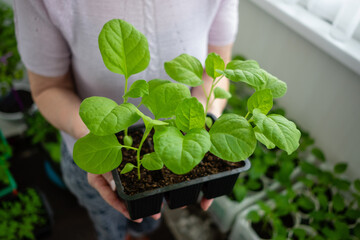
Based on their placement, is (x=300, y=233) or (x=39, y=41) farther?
(x=300, y=233)

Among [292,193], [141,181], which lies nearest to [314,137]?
[292,193]

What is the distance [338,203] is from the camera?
42.1 inches

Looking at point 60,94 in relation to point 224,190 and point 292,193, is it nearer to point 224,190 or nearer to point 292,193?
point 224,190

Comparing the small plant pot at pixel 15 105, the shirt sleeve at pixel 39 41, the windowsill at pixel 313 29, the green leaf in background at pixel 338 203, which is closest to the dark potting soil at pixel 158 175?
the shirt sleeve at pixel 39 41

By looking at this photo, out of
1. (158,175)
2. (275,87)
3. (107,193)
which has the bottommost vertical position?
(107,193)

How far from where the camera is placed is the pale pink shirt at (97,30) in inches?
23.3

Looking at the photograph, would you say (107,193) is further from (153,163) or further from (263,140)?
(263,140)

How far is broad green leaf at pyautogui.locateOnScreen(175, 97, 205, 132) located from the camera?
44cm

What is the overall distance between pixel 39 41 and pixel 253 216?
94 centimetres

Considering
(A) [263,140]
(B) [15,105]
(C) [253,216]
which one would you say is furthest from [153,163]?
(B) [15,105]

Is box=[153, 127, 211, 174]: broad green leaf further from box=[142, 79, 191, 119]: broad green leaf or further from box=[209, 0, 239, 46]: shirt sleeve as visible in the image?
box=[209, 0, 239, 46]: shirt sleeve

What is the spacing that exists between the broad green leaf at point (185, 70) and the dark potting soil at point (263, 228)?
88 centimetres

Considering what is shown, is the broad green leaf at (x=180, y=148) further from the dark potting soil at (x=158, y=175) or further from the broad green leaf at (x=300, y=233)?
the broad green leaf at (x=300, y=233)

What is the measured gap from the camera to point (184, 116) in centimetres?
45
